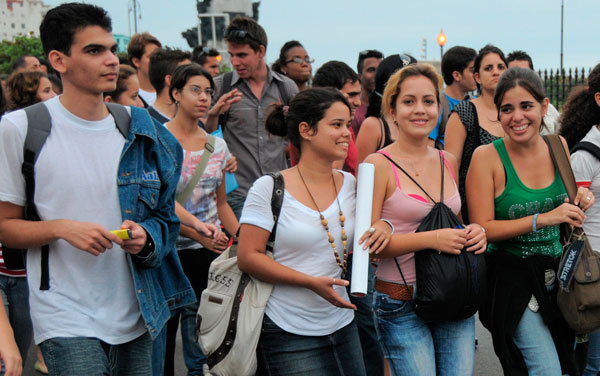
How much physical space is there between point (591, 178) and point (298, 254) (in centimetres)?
201

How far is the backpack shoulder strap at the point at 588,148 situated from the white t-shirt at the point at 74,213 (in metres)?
2.80

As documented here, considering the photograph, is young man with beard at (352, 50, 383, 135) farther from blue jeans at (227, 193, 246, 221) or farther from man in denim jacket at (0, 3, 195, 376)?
man in denim jacket at (0, 3, 195, 376)

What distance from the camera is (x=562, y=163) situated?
365cm

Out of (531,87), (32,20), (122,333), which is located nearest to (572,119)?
(531,87)

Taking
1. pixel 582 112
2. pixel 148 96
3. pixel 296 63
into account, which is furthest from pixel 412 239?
pixel 148 96

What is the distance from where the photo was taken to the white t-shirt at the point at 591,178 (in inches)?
159

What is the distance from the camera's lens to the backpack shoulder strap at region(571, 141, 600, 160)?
4.07m

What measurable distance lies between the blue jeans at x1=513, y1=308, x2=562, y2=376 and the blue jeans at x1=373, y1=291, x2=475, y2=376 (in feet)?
1.13

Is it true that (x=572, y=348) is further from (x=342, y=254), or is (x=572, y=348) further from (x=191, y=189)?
(x=191, y=189)

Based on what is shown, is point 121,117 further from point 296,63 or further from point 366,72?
point 296,63

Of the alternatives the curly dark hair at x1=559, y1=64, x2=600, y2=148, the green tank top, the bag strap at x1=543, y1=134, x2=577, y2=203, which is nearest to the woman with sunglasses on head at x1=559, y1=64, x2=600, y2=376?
the curly dark hair at x1=559, y1=64, x2=600, y2=148

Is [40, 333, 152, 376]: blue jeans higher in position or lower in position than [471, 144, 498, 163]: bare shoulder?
lower

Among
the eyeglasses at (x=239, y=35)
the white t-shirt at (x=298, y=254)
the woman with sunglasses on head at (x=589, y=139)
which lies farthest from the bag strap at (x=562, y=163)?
the eyeglasses at (x=239, y=35)

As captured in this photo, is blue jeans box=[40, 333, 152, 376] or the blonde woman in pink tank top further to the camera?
the blonde woman in pink tank top
